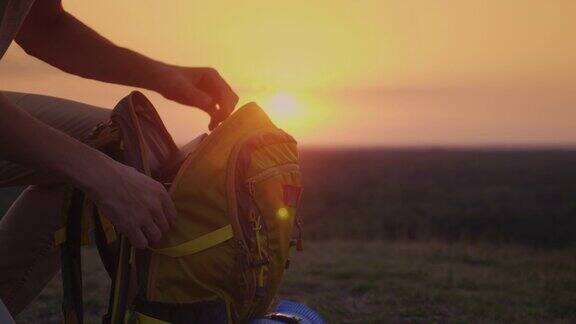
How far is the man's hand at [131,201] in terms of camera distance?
160 cm

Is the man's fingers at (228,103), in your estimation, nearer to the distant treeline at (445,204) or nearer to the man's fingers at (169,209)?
the man's fingers at (169,209)

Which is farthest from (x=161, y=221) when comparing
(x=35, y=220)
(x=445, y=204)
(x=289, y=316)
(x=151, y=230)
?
(x=445, y=204)

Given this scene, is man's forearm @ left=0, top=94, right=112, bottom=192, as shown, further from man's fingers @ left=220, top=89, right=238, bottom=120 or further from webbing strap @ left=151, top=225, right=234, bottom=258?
man's fingers @ left=220, top=89, right=238, bottom=120

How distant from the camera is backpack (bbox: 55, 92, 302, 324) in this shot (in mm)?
1948

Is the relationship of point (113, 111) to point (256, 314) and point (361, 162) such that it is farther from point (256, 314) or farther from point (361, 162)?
point (361, 162)

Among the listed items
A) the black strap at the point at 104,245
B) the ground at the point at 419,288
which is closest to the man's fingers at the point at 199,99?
the black strap at the point at 104,245

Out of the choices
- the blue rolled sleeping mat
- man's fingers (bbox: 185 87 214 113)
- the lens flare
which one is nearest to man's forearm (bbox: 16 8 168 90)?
man's fingers (bbox: 185 87 214 113)

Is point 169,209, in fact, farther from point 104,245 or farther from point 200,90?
point 200,90

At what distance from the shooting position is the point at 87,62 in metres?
2.23

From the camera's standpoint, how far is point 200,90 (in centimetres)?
230

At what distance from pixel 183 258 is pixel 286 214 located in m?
0.32

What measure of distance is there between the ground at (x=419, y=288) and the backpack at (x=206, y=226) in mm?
2358

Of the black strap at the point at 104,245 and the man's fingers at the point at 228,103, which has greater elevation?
the man's fingers at the point at 228,103

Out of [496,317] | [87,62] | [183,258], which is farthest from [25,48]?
[496,317]
